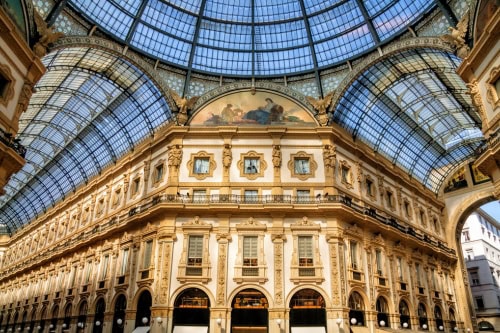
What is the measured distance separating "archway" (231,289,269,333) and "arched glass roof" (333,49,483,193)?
18.9m

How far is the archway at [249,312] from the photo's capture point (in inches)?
1154

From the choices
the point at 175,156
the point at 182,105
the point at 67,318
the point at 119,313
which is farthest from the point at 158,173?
the point at 67,318

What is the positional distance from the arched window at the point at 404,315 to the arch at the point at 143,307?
2170cm

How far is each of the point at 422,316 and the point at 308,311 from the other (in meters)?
16.6

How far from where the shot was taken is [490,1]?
23.4 metres

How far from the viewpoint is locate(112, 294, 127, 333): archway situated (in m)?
33.2

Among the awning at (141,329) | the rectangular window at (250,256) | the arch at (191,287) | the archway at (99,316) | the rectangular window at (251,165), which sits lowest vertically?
the awning at (141,329)

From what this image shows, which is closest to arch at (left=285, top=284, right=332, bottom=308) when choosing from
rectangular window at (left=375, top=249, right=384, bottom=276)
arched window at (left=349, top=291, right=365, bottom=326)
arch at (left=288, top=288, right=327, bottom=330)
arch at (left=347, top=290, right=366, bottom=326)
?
arch at (left=288, top=288, right=327, bottom=330)

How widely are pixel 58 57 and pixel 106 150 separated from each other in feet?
46.3

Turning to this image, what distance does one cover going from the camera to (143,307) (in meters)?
31.7

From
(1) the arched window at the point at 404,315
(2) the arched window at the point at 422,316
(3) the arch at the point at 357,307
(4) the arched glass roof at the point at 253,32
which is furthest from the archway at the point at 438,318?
(4) the arched glass roof at the point at 253,32

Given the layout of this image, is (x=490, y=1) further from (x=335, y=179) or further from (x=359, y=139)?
(x=359, y=139)

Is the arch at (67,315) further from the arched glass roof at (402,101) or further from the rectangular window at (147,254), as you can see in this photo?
the arched glass roof at (402,101)

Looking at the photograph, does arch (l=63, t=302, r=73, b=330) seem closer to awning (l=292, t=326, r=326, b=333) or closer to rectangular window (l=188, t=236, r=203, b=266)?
rectangular window (l=188, t=236, r=203, b=266)
